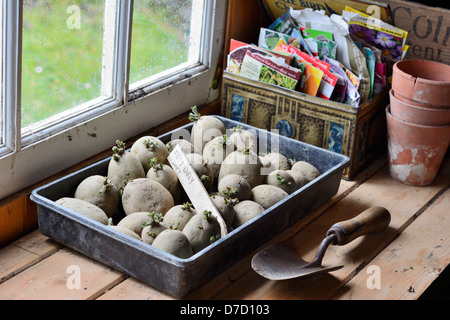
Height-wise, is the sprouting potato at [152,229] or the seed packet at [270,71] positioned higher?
the seed packet at [270,71]

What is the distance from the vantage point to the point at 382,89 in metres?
1.81

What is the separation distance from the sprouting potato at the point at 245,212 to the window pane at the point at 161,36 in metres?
0.52

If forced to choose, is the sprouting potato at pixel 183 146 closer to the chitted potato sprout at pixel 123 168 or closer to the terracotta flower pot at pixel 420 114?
the chitted potato sprout at pixel 123 168

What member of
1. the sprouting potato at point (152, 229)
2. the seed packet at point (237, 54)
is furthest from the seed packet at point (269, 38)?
the sprouting potato at point (152, 229)

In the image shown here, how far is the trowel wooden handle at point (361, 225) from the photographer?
1404 millimetres

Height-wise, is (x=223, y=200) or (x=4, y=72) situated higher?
(x=4, y=72)

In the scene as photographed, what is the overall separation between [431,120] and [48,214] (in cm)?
96

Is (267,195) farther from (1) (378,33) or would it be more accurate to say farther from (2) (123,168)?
(1) (378,33)

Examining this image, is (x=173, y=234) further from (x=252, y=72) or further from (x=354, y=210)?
(x=252, y=72)

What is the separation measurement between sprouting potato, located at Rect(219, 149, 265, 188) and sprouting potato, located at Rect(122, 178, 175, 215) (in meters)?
0.17

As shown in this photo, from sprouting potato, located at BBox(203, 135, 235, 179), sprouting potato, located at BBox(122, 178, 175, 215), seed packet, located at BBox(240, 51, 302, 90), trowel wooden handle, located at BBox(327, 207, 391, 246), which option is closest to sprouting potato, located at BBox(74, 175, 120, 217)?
sprouting potato, located at BBox(122, 178, 175, 215)

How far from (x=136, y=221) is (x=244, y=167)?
30 centimetres

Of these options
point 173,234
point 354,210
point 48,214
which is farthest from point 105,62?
point 354,210

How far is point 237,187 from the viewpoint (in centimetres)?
145
